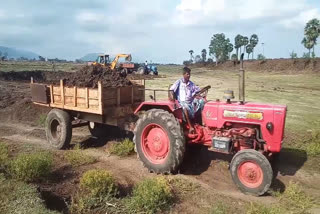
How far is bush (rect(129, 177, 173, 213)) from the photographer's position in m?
4.83

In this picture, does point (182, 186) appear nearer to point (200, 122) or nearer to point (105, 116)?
point (200, 122)

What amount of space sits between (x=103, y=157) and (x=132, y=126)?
3.24ft

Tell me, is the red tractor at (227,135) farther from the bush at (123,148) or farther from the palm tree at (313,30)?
the palm tree at (313,30)

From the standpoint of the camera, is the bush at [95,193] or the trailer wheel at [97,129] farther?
the trailer wheel at [97,129]

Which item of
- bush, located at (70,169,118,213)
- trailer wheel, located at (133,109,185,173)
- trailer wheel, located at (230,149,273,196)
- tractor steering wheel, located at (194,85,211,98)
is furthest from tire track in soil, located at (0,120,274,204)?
tractor steering wheel, located at (194,85,211,98)

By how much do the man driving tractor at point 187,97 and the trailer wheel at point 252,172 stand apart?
1185 mm

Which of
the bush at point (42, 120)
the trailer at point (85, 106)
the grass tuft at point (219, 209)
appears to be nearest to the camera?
the grass tuft at point (219, 209)

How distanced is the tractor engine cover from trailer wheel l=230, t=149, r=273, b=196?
1.06 ft

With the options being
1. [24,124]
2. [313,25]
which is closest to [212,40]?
[313,25]

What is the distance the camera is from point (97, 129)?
9.07 meters

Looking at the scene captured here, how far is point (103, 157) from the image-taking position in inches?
297

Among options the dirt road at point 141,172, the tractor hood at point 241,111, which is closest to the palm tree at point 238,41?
the dirt road at point 141,172

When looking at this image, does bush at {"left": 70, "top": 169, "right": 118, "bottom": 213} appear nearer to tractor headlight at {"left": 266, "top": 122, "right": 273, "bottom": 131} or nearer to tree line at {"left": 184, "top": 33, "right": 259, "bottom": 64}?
tractor headlight at {"left": 266, "top": 122, "right": 273, "bottom": 131}

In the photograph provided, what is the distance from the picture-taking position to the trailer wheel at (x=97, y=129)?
8.92 metres
